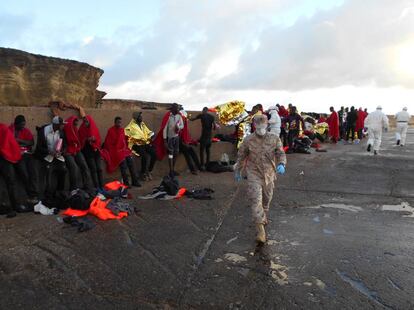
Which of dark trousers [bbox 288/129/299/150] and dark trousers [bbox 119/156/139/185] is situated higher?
dark trousers [bbox 288/129/299/150]

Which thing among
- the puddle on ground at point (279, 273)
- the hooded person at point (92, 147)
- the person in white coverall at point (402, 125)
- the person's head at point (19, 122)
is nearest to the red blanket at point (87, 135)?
the hooded person at point (92, 147)

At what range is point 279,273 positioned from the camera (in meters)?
4.89

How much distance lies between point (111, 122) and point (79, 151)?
1.74 m

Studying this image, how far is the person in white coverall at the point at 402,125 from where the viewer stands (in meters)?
20.4

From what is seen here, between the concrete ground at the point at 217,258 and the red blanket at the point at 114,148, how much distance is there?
1844mm

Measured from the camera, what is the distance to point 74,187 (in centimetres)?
833

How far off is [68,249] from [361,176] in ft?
26.9

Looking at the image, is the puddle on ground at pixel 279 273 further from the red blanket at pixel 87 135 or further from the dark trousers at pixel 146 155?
the dark trousers at pixel 146 155

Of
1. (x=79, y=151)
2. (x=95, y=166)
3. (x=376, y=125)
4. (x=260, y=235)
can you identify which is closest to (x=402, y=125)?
(x=376, y=125)

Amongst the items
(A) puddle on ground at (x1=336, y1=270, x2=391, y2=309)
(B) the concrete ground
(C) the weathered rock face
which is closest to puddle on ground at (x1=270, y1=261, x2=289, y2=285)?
(B) the concrete ground

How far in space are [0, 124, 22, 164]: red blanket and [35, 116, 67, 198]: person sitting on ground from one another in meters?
0.58

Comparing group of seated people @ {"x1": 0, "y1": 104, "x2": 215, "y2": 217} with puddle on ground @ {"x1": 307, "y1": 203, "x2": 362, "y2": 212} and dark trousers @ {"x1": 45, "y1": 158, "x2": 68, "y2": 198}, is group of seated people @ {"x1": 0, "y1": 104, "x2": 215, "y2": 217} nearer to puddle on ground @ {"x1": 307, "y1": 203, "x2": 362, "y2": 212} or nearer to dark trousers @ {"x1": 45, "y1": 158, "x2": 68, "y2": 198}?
dark trousers @ {"x1": 45, "y1": 158, "x2": 68, "y2": 198}

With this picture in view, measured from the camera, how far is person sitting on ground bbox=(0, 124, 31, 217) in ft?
23.8

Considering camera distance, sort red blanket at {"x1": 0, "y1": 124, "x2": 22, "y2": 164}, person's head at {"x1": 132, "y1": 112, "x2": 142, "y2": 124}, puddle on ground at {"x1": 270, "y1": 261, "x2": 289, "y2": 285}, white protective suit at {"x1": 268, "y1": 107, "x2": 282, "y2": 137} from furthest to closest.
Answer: white protective suit at {"x1": 268, "y1": 107, "x2": 282, "y2": 137}
person's head at {"x1": 132, "y1": 112, "x2": 142, "y2": 124}
red blanket at {"x1": 0, "y1": 124, "x2": 22, "y2": 164}
puddle on ground at {"x1": 270, "y1": 261, "x2": 289, "y2": 285}
